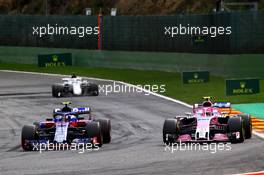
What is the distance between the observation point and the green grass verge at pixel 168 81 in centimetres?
3728

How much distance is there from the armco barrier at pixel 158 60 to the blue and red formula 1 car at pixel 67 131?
21915mm

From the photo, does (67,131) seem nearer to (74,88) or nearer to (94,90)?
(74,88)

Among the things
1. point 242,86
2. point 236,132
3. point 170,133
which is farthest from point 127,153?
point 242,86

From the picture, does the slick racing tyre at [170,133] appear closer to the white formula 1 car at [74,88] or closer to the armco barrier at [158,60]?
the white formula 1 car at [74,88]

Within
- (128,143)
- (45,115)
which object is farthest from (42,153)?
(45,115)

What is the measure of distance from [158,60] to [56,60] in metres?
8.20

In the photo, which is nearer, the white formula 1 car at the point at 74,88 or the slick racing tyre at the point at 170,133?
the slick racing tyre at the point at 170,133

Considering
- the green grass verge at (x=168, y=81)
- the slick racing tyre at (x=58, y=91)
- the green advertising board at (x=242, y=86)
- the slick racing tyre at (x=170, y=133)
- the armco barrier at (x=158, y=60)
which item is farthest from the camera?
the armco barrier at (x=158, y=60)

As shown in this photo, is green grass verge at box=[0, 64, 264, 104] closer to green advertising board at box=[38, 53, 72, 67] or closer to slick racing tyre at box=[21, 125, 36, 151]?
green advertising board at box=[38, 53, 72, 67]

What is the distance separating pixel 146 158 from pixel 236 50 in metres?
25.6

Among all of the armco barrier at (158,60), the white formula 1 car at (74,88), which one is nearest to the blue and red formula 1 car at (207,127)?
the white formula 1 car at (74,88)

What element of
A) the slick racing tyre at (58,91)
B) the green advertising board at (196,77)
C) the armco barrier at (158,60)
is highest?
the armco barrier at (158,60)

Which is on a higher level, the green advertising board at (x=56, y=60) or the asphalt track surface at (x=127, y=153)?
the green advertising board at (x=56, y=60)

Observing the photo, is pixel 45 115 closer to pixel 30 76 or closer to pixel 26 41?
pixel 30 76
